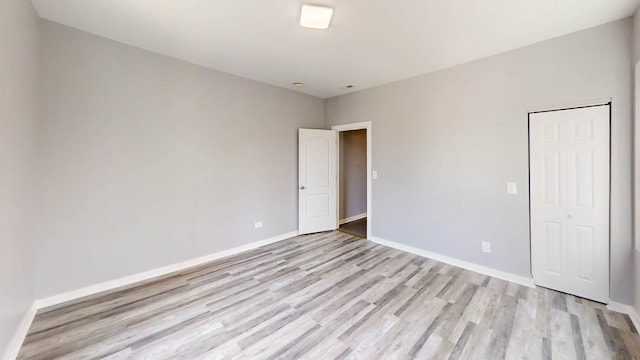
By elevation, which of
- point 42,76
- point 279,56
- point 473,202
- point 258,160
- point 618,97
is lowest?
point 473,202

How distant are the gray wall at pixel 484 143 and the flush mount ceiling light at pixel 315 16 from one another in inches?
76.9

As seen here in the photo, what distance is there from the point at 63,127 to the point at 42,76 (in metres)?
0.46

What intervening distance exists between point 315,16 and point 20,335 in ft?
11.2

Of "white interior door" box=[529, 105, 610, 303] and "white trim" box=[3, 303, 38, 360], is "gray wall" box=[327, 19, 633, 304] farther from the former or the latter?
"white trim" box=[3, 303, 38, 360]

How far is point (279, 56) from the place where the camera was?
2939mm

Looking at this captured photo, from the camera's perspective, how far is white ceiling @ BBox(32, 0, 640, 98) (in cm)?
202

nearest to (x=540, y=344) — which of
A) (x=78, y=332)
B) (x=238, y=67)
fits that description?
(x=78, y=332)

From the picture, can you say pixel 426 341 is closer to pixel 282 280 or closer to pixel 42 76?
pixel 282 280

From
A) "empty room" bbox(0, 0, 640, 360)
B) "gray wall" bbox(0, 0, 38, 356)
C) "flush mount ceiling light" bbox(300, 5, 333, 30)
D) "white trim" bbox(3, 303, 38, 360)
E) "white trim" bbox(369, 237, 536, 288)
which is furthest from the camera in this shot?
"white trim" bbox(369, 237, 536, 288)

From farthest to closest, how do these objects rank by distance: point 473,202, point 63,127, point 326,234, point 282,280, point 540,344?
point 326,234 → point 473,202 → point 282,280 → point 63,127 → point 540,344

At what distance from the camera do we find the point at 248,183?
3.80 m

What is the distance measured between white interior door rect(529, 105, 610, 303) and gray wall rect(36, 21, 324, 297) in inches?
139

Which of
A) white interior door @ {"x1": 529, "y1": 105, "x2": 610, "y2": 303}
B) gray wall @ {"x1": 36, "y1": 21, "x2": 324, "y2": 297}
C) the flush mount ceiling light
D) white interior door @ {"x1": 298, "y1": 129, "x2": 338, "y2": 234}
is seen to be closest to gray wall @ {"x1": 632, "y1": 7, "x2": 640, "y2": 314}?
white interior door @ {"x1": 529, "y1": 105, "x2": 610, "y2": 303}

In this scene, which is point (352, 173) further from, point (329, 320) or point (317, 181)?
point (329, 320)
